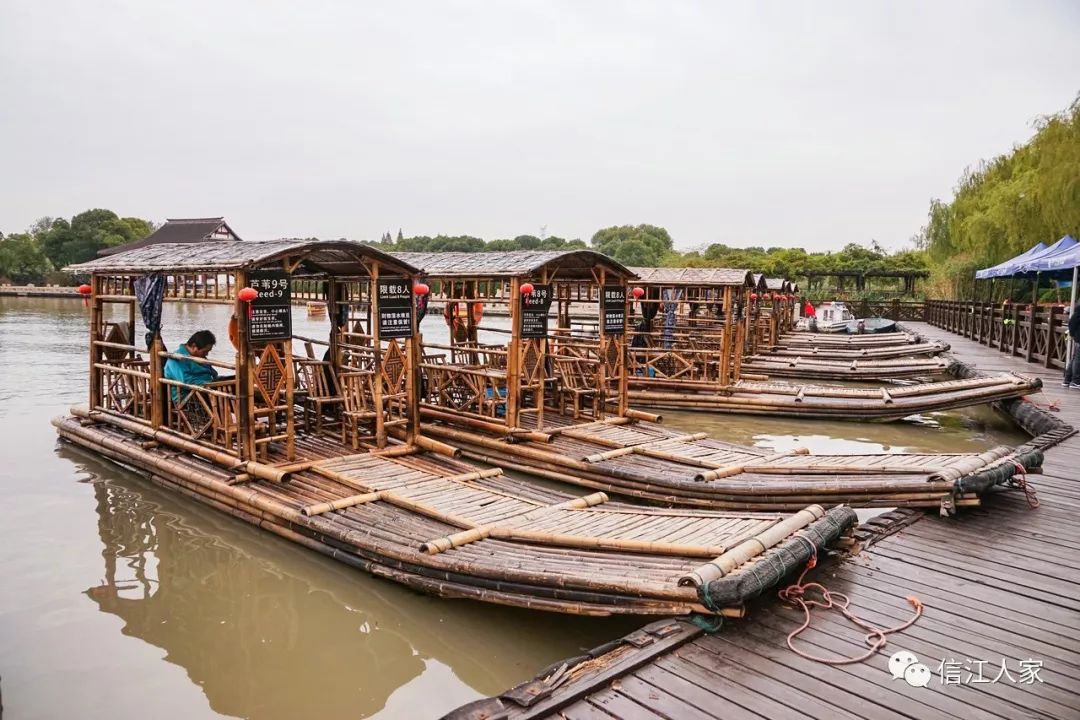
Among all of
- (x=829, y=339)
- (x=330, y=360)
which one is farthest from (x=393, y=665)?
(x=829, y=339)

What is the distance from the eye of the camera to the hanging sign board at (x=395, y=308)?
25.9ft

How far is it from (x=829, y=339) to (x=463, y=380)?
1829 cm

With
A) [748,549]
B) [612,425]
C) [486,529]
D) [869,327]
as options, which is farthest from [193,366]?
[869,327]

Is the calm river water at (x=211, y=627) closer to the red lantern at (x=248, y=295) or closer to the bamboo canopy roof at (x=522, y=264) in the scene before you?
the red lantern at (x=248, y=295)

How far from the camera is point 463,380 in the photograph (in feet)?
32.5

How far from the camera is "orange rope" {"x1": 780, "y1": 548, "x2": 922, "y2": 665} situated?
3.66 meters

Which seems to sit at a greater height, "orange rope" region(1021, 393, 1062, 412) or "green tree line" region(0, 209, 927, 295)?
"green tree line" region(0, 209, 927, 295)

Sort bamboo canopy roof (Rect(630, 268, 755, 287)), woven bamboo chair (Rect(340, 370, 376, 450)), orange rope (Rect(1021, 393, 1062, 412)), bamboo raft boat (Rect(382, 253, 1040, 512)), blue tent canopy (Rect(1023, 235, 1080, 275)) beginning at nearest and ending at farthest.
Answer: bamboo raft boat (Rect(382, 253, 1040, 512)) < woven bamboo chair (Rect(340, 370, 376, 450)) < orange rope (Rect(1021, 393, 1062, 412)) < blue tent canopy (Rect(1023, 235, 1080, 275)) < bamboo canopy roof (Rect(630, 268, 755, 287))

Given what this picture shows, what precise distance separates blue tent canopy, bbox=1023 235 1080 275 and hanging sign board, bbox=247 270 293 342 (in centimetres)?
1287

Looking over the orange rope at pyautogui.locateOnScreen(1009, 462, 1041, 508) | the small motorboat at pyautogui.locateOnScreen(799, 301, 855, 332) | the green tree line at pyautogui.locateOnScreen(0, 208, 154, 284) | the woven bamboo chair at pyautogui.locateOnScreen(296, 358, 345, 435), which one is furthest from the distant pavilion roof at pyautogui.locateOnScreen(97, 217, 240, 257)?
the orange rope at pyautogui.locateOnScreen(1009, 462, 1041, 508)

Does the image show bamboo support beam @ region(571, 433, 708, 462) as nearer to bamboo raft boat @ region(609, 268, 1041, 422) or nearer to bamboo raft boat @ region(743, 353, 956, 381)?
bamboo raft boat @ region(609, 268, 1041, 422)

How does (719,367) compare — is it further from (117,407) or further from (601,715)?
(601,715)

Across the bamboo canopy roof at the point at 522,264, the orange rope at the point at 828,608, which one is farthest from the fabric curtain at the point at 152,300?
the orange rope at the point at 828,608

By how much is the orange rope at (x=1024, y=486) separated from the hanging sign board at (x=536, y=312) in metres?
5.02
